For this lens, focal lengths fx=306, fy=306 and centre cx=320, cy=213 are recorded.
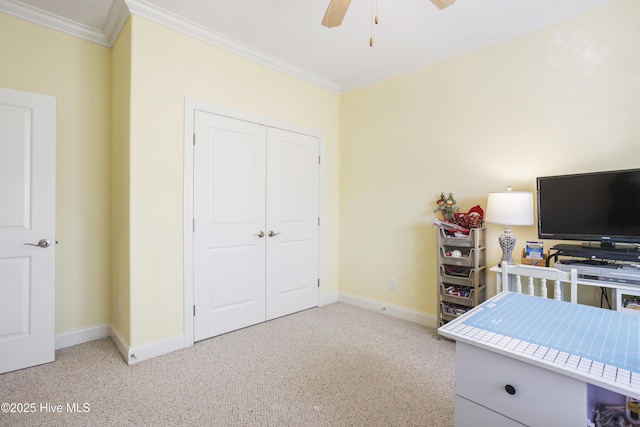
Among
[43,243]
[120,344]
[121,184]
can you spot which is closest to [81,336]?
[120,344]

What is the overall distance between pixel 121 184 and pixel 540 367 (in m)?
2.91

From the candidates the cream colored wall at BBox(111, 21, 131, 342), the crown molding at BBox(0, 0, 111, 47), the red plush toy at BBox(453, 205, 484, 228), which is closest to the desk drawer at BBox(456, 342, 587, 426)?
the red plush toy at BBox(453, 205, 484, 228)

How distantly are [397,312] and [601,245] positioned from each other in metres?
1.85

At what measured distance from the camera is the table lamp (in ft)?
7.44

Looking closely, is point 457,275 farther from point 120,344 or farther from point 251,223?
point 120,344

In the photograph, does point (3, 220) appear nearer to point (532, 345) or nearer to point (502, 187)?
point (532, 345)

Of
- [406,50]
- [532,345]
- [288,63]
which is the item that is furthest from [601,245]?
[288,63]

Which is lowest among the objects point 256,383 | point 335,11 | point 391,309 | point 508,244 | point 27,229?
point 256,383

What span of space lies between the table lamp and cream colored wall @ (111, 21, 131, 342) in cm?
284

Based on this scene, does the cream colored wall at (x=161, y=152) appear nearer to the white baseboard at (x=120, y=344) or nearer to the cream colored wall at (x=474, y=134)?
the white baseboard at (x=120, y=344)

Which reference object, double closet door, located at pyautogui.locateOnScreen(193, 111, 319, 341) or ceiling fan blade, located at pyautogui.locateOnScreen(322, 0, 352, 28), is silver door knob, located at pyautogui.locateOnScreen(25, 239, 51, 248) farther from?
ceiling fan blade, located at pyautogui.locateOnScreen(322, 0, 352, 28)

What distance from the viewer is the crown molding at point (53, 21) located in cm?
230

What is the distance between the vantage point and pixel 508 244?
7.89 ft

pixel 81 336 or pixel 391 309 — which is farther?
pixel 391 309
